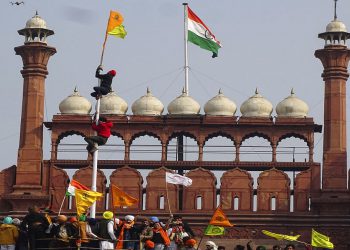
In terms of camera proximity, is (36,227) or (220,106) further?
(220,106)

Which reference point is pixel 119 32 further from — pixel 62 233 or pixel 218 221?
pixel 62 233

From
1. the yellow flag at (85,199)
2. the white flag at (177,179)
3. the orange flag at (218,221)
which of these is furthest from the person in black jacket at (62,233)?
the white flag at (177,179)

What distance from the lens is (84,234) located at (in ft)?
123

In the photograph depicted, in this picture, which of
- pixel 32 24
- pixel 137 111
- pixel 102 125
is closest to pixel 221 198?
pixel 137 111

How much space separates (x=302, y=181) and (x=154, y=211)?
5376 millimetres

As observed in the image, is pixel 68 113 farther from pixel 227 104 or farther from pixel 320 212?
pixel 320 212

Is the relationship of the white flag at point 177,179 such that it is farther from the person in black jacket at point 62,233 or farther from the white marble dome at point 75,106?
the person in black jacket at point 62,233

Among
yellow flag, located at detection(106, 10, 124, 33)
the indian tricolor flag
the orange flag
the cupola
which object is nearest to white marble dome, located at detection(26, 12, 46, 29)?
the cupola

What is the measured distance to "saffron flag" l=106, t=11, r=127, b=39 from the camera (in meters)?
46.0

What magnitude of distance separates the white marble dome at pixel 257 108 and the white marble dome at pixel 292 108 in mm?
376

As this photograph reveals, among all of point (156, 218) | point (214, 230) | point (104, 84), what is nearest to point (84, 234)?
point (156, 218)

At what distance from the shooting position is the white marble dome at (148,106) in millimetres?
58031

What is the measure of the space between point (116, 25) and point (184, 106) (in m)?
11.7

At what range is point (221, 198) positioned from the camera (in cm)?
5647
